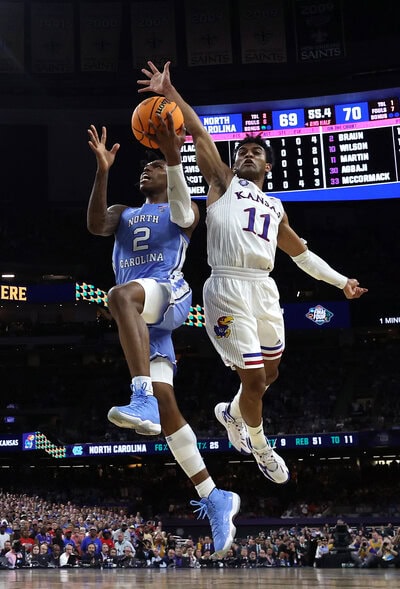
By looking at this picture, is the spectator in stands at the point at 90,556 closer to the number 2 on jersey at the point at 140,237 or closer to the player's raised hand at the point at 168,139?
the number 2 on jersey at the point at 140,237

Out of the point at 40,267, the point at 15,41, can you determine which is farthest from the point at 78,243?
the point at 15,41

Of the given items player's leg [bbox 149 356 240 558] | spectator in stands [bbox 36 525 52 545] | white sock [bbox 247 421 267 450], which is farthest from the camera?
spectator in stands [bbox 36 525 52 545]

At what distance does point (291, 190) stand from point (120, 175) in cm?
577

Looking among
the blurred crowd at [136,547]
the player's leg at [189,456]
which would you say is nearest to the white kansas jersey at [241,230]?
the player's leg at [189,456]

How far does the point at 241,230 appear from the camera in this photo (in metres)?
6.28

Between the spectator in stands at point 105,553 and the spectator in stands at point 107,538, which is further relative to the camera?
the spectator in stands at point 107,538

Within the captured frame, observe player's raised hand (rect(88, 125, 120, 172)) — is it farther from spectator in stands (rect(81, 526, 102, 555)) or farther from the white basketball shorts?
spectator in stands (rect(81, 526, 102, 555))

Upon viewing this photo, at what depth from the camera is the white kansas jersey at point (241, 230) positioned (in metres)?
6.27

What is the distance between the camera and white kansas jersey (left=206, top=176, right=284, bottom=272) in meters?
6.27

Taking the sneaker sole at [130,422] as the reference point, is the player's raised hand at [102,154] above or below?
above

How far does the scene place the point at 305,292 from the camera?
99.8ft

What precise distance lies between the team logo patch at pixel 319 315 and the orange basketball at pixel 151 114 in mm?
23301

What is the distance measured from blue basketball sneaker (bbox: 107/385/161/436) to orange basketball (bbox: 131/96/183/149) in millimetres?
1832

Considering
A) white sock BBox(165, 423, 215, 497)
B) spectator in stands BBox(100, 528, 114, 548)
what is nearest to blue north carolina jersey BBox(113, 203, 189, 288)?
white sock BBox(165, 423, 215, 497)
